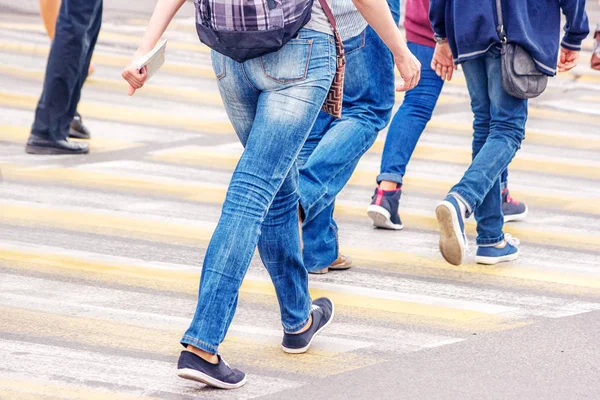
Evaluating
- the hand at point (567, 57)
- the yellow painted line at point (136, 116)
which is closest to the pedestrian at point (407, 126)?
the hand at point (567, 57)

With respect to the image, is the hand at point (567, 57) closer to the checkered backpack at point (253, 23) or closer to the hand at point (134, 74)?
the checkered backpack at point (253, 23)

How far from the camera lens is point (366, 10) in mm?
4438

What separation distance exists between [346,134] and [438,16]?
788 millimetres

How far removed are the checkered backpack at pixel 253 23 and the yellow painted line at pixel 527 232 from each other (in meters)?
3.01

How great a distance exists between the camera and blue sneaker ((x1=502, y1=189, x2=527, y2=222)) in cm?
739

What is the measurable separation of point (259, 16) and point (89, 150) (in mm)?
4809

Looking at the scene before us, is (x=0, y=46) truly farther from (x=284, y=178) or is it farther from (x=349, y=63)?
(x=284, y=178)

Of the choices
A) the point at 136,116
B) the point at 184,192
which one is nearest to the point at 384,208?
the point at 184,192

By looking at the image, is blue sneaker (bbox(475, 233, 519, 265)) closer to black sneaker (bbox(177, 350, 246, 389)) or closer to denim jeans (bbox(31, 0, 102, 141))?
black sneaker (bbox(177, 350, 246, 389))

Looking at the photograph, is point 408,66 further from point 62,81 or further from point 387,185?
point 62,81

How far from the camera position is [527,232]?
23.5 feet

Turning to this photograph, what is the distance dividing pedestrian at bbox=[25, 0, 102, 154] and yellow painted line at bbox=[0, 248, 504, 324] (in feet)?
8.08

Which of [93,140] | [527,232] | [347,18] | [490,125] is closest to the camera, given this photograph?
[347,18]

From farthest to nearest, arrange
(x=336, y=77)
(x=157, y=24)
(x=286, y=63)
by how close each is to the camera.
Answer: (x=336, y=77) < (x=157, y=24) < (x=286, y=63)
